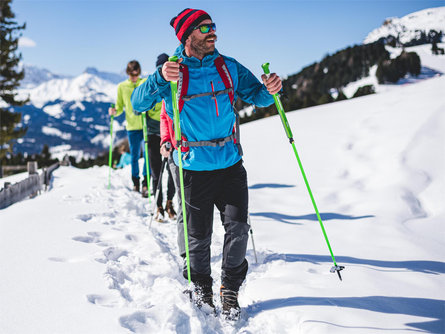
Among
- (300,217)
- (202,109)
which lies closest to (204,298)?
(202,109)

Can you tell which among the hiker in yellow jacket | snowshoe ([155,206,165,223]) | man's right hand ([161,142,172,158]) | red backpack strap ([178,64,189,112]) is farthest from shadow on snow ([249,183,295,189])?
red backpack strap ([178,64,189,112])

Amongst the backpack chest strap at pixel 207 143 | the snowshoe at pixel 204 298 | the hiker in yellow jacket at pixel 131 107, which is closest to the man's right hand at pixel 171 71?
the backpack chest strap at pixel 207 143

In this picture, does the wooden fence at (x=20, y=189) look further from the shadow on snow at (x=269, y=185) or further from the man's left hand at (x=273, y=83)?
the man's left hand at (x=273, y=83)

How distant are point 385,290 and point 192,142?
2.22 m

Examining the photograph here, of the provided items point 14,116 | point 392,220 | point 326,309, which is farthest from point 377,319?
point 14,116

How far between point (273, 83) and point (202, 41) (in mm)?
682

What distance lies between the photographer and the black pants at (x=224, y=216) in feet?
8.55

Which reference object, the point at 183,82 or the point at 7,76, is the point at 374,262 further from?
the point at 7,76

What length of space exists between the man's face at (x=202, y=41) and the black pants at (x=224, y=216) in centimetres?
97

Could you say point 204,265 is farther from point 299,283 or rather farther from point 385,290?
point 385,290

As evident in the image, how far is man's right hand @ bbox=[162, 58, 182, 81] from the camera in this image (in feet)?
7.57

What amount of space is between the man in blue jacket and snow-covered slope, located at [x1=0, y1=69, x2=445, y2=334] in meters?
0.38

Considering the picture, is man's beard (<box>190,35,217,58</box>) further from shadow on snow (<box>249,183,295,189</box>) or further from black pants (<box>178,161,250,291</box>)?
shadow on snow (<box>249,183,295,189</box>)

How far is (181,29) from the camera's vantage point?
253 cm
